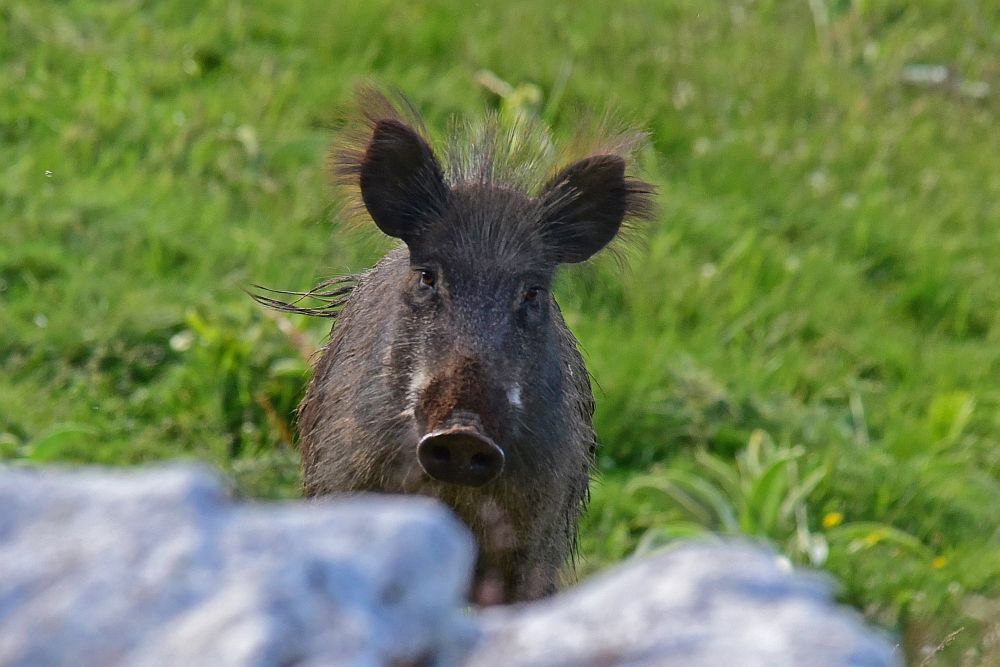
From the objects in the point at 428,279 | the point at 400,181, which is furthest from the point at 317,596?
the point at 400,181

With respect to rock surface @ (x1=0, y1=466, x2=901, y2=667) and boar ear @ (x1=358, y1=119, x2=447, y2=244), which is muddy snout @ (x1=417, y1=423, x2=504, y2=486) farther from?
rock surface @ (x1=0, y1=466, x2=901, y2=667)

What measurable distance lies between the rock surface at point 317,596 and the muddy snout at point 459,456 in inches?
69.9

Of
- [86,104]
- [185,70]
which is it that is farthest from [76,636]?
[185,70]

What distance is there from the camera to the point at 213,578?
1.86 meters

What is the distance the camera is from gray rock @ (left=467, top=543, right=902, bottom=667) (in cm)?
185

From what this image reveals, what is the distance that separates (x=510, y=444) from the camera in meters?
4.34

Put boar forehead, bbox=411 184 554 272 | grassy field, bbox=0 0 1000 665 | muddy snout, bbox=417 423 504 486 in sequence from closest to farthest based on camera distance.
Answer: muddy snout, bbox=417 423 504 486
boar forehead, bbox=411 184 554 272
grassy field, bbox=0 0 1000 665

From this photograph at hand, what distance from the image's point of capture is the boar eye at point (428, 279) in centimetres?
461

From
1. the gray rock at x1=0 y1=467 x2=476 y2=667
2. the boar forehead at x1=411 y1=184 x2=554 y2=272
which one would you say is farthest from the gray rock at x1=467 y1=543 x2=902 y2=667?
the boar forehead at x1=411 y1=184 x2=554 y2=272

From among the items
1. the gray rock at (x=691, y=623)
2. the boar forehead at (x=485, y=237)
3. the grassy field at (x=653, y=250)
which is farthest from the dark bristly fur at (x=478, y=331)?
the gray rock at (x=691, y=623)

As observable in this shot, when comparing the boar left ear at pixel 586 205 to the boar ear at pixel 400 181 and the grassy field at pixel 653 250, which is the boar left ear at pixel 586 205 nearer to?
the grassy field at pixel 653 250

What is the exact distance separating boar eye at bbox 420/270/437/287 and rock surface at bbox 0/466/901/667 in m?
2.59

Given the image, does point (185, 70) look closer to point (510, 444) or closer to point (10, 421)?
point (10, 421)

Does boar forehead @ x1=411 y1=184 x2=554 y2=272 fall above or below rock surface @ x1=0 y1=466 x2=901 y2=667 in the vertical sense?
below
